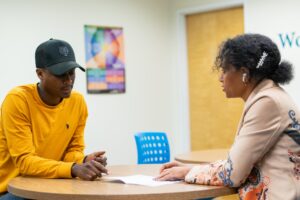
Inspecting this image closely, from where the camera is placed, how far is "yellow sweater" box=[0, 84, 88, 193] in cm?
268

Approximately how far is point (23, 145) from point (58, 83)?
14.5 inches

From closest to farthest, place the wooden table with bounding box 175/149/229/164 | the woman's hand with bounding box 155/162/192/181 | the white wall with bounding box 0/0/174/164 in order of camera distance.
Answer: the woman's hand with bounding box 155/162/192/181 < the wooden table with bounding box 175/149/229/164 < the white wall with bounding box 0/0/174/164

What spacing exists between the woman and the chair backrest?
6.50 feet

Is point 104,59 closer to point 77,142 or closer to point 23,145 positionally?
point 77,142

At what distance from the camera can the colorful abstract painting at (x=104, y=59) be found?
573cm

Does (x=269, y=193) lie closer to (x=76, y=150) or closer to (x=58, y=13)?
(x=76, y=150)

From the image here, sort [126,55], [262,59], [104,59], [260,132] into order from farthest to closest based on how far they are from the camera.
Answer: [126,55] < [104,59] < [262,59] < [260,132]

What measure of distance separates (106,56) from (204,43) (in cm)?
119

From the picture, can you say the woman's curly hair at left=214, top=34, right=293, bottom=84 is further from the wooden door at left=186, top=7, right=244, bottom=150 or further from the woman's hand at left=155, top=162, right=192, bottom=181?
the wooden door at left=186, top=7, right=244, bottom=150

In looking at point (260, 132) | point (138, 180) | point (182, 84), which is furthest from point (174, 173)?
point (182, 84)

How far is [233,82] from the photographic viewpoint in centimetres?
239

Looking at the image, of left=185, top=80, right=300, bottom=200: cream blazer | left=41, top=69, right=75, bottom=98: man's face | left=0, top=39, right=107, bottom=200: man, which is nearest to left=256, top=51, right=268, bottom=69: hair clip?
left=185, top=80, right=300, bottom=200: cream blazer

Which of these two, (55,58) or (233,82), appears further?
(55,58)

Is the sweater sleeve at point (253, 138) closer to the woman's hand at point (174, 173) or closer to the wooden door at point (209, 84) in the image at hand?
the woman's hand at point (174, 173)
